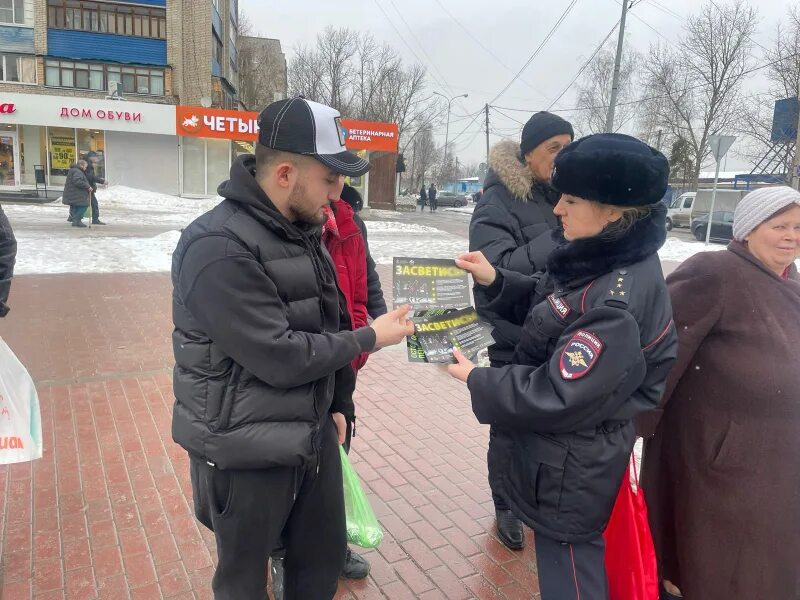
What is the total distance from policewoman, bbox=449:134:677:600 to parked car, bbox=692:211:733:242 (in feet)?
76.0

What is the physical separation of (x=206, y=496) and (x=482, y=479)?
7.56 ft

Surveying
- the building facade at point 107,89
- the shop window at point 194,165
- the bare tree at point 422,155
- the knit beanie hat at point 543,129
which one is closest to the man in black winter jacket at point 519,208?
the knit beanie hat at point 543,129

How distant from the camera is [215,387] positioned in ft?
5.87

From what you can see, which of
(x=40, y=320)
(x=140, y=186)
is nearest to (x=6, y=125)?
(x=140, y=186)

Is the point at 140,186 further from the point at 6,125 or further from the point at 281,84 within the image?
the point at 281,84

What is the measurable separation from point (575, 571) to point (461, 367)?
0.77 meters

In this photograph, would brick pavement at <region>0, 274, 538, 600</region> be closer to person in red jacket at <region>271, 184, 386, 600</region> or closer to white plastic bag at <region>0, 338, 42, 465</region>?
person in red jacket at <region>271, 184, 386, 600</region>

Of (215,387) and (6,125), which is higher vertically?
(6,125)

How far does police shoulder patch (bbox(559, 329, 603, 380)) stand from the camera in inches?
70.0

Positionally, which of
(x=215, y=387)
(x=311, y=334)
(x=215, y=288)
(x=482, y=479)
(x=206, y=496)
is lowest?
(x=482, y=479)

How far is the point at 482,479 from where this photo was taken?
3.89 metres

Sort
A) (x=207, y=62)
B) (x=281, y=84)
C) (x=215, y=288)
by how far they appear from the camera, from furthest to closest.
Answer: (x=281, y=84), (x=207, y=62), (x=215, y=288)

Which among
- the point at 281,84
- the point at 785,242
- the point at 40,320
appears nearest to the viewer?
the point at 785,242

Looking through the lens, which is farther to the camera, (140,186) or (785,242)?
(140,186)
